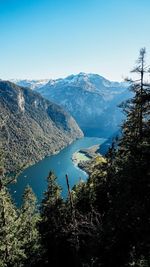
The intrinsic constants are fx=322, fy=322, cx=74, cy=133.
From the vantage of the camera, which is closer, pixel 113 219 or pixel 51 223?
pixel 113 219

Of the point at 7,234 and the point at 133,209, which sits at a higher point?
the point at 133,209

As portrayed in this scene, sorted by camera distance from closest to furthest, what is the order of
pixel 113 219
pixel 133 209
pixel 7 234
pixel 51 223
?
1. pixel 133 209
2. pixel 113 219
3. pixel 7 234
4. pixel 51 223

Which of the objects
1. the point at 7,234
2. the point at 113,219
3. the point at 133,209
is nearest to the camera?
the point at 133,209

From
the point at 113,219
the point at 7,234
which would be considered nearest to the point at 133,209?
the point at 113,219

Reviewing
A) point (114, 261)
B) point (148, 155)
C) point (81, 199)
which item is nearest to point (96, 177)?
point (81, 199)

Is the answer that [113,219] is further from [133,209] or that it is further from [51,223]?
[51,223]

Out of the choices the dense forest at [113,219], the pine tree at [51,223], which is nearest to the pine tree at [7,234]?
the dense forest at [113,219]

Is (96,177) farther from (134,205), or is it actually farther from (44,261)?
(134,205)

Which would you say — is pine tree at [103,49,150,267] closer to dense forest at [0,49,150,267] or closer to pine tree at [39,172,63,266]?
dense forest at [0,49,150,267]

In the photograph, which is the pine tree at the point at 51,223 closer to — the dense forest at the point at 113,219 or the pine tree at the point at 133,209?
the dense forest at the point at 113,219

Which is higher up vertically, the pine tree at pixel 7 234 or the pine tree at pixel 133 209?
the pine tree at pixel 133 209

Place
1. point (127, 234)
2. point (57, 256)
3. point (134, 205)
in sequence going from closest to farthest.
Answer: point (134, 205) → point (127, 234) → point (57, 256)
